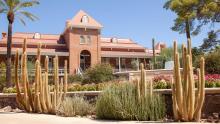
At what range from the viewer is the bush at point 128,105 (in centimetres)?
1117

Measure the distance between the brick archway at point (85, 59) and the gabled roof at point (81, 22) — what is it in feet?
10.9

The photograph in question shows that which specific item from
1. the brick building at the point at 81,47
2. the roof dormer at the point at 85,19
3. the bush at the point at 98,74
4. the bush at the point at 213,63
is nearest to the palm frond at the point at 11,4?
the bush at the point at 98,74

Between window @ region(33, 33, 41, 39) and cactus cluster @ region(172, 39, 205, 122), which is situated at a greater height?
window @ region(33, 33, 41, 39)

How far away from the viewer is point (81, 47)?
47.4 meters

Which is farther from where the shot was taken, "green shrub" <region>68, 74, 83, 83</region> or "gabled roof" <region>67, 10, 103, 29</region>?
"gabled roof" <region>67, 10, 103, 29</region>

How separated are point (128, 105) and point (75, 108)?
245 centimetres

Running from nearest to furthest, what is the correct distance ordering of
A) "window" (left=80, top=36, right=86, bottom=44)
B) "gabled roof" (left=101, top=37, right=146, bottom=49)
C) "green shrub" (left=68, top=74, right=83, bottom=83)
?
"green shrub" (left=68, top=74, right=83, bottom=83)
"window" (left=80, top=36, right=86, bottom=44)
"gabled roof" (left=101, top=37, right=146, bottom=49)

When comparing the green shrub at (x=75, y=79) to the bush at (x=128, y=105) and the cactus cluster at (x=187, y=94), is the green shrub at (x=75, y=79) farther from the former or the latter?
the cactus cluster at (x=187, y=94)

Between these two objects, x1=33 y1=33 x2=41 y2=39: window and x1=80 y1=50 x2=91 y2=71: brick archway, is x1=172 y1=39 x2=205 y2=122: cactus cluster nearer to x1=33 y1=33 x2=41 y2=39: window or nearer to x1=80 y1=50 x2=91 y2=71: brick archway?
x1=80 y1=50 x2=91 y2=71: brick archway

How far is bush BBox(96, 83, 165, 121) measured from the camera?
11172 mm

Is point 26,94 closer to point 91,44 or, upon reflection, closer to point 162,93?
point 162,93

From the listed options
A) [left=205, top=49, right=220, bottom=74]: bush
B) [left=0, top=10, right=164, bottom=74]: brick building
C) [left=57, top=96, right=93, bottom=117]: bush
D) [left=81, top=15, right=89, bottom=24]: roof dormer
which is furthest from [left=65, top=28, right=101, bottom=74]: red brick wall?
[left=57, top=96, right=93, bottom=117]: bush

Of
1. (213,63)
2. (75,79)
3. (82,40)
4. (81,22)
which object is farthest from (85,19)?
(213,63)

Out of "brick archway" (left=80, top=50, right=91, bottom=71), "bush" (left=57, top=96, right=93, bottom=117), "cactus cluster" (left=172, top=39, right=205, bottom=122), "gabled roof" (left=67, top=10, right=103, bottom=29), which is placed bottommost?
"bush" (left=57, top=96, right=93, bottom=117)
